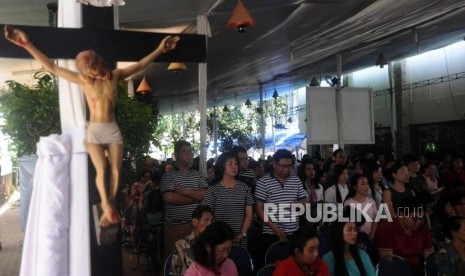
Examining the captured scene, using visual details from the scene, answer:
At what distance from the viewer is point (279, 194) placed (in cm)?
450

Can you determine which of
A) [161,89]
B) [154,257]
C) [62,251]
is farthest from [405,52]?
[62,251]

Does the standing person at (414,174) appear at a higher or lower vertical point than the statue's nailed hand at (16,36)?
lower

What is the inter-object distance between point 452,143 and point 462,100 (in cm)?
185

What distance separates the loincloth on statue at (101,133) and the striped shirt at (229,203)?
2.16 m

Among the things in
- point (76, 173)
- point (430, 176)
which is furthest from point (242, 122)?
point (76, 173)

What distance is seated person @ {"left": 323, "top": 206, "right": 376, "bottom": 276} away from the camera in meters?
3.62

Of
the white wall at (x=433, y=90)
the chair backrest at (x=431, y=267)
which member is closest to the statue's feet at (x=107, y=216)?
the chair backrest at (x=431, y=267)

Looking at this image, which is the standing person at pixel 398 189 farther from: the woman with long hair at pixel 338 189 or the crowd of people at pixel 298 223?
the woman with long hair at pixel 338 189

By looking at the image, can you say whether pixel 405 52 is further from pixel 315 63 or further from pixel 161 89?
pixel 161 89

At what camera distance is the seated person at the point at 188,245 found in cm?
346

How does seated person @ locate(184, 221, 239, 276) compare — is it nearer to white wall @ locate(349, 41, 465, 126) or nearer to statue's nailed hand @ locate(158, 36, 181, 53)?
statue's nailed hand @ locate(158, 36, 181, 53)

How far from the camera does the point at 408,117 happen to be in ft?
52.4

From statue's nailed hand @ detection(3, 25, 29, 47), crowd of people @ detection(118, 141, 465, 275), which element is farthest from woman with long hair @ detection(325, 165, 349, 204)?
statue's nailed hand @ detection(3, 25, 29, 47)

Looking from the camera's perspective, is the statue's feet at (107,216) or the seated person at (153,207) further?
the seated person at (153,207)
